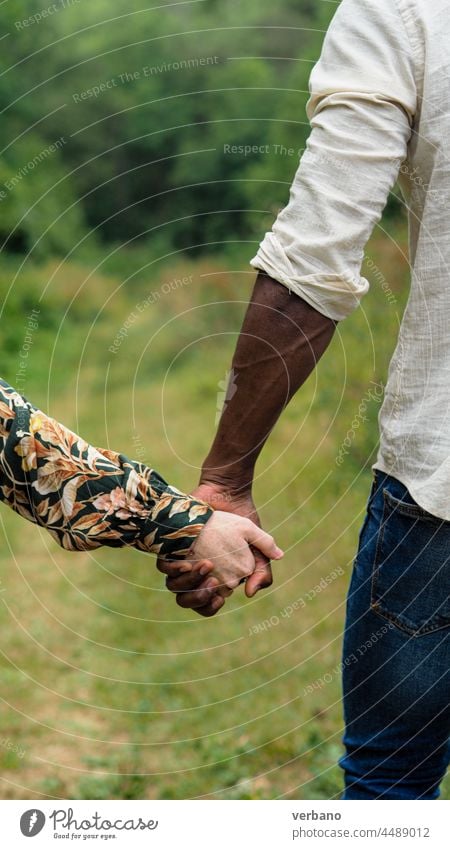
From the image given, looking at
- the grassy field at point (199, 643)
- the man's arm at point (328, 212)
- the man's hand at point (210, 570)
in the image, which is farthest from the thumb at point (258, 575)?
the grassy field at point (199, 643)

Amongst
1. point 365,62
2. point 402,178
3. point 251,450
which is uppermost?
point 365,62

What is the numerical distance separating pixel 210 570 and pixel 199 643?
2.76 metres

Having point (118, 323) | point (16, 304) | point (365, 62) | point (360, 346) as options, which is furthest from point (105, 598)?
point (118, 323)

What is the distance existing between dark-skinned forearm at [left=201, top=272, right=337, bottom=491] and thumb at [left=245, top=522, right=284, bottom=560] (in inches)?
4.9

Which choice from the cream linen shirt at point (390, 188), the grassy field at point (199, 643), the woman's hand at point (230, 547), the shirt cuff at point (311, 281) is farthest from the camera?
the grassy field at point (199, 643)

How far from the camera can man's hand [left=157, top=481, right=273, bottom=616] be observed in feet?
6.72

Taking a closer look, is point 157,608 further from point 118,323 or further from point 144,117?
point 144,117

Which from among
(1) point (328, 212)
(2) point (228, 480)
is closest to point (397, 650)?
(2) point (228, 480)

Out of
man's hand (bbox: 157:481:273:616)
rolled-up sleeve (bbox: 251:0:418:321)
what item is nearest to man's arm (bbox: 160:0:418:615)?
rolled-up sleeve (bbox: 251:0:418:321)

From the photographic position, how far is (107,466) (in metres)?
1.91

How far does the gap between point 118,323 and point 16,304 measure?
11.4 ft

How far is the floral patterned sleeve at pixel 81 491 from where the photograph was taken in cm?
184

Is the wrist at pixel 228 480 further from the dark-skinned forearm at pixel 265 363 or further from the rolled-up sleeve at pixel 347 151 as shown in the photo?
the rolled-up sleeve at pixel 347 151

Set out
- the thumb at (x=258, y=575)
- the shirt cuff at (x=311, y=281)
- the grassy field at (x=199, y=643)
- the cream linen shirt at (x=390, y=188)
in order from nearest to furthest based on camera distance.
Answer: the cream linen shirt at (x=390, y=188) → the shirt cuff at (x=311, y=281) → the thumb at (x=258, y=575) → the grassy field at (x=199, y=643)
